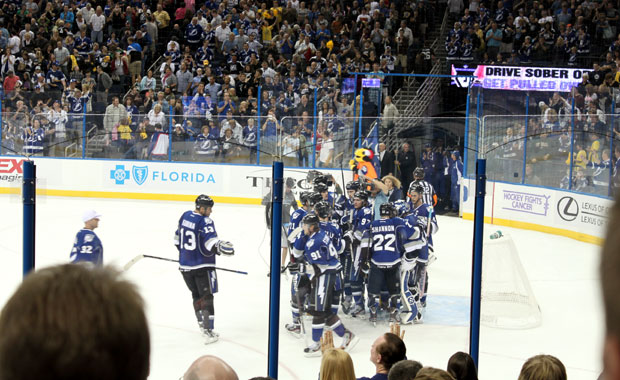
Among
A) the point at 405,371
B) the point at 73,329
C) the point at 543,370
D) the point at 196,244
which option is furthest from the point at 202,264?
the point at 73,329

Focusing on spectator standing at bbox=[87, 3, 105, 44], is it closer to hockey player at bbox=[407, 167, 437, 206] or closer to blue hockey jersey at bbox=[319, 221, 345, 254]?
hockey player at bbox=[407, 167, 437, 206]

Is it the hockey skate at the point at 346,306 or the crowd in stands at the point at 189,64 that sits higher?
the crowd in stands at the point at 189,64

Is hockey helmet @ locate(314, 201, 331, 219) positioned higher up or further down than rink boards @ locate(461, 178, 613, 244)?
higher up

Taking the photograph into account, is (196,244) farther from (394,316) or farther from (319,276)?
(394,316)

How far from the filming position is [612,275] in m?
0.74

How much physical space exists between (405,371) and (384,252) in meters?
4.13

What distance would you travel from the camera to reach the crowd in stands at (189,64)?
52.9 ft

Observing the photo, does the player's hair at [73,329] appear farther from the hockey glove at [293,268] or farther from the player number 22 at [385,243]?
the player number 22 at [385,243]

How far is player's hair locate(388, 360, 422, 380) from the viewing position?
3607 millimetres


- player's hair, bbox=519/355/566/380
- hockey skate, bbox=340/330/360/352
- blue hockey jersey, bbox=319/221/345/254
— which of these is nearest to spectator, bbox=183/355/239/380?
player's hair, bbox=519/355/566/380

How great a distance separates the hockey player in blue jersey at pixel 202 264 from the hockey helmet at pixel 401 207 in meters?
1.74

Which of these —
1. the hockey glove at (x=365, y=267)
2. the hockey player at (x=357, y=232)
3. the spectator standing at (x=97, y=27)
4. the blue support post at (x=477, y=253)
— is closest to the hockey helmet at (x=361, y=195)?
the hockey player at (x=357, y=232)

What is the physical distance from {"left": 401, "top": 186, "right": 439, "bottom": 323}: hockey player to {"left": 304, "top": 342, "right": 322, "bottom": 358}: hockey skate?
3.81 ft

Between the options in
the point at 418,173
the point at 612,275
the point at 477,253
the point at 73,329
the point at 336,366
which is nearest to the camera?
the point at 612,275
